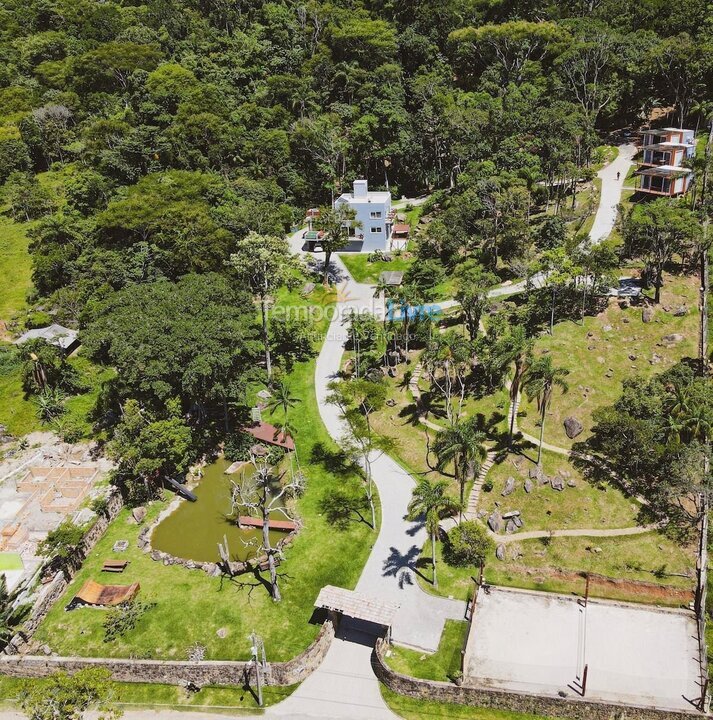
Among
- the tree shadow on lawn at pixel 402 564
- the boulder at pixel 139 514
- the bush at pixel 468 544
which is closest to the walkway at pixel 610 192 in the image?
the bush at pixel 468 544

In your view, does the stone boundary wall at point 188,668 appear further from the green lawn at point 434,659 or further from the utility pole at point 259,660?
the green lawn at point 434,659

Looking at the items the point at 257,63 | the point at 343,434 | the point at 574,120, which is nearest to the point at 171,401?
the point at 343,434

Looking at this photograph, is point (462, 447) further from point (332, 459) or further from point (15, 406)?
point (15, 406)

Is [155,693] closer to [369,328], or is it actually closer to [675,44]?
[369,328]

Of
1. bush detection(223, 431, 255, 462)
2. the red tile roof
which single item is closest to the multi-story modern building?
the red tile roof

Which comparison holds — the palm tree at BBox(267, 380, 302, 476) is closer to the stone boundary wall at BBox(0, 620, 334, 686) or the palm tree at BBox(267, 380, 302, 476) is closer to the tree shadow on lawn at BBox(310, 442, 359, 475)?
the tree shadow on lawn at BBox(310, 442, 359, 475)

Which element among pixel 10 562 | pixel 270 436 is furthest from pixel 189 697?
pixel 270 436
